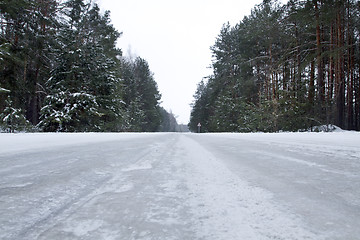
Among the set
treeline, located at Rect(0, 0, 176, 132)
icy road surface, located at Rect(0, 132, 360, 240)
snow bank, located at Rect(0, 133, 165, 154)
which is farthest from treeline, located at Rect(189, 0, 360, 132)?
treeline, located at Rect(0, 0, 176, 132)

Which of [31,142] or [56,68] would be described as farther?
[56,68]

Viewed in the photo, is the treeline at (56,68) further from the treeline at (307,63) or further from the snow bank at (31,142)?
the treeline at (307,63)

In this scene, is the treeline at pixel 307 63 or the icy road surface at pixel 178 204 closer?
the icy road surface at pixel 178 204

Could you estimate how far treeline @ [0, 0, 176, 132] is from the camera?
9883mm

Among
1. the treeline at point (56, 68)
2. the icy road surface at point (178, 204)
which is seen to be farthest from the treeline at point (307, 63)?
the treeline at point (56, 68)

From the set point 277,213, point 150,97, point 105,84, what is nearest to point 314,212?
point 277,213

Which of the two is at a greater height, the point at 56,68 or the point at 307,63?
the point at 56,68

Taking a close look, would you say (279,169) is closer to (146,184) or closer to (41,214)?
(146,184)

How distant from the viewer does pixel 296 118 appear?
36.2 feet

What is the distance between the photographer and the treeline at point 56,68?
9.88 m

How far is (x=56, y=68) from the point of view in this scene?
46.4 ft

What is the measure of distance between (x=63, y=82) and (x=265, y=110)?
44.9 ft

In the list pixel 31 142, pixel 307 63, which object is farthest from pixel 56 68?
pixel 307 63

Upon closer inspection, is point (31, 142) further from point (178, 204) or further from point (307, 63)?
point (307, 63)
